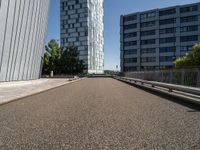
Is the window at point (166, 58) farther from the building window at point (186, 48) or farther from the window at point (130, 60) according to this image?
the window at point (130, 60)

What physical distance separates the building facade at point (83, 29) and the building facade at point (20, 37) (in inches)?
3123

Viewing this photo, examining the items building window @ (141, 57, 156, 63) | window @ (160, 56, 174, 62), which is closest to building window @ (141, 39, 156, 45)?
building window @ (141, 57, 156, 63)

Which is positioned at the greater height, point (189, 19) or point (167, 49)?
point (189, 19)

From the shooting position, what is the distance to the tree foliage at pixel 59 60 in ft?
220

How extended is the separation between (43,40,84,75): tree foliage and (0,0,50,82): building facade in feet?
117

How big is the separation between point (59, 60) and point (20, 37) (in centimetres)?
4398

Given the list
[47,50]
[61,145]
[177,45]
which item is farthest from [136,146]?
[177,45]

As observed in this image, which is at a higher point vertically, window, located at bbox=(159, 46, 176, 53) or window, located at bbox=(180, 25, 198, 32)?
window, located at bbox=(180, 25, 198, 32)

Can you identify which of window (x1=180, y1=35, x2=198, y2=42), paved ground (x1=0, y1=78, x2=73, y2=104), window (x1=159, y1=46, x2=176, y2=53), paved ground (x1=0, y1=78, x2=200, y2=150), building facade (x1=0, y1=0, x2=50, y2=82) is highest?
window (x1=180, y1=35, x2=198, y2=42)

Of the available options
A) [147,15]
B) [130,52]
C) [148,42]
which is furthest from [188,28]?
[130,52]

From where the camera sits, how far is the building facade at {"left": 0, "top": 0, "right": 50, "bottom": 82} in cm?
2031

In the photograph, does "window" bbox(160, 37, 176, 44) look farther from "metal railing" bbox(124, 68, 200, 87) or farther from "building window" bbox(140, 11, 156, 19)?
"metal railing" bbox(124, 68, 200, 87)

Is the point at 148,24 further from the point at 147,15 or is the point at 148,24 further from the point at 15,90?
the point at 15,90

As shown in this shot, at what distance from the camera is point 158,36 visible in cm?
8431
